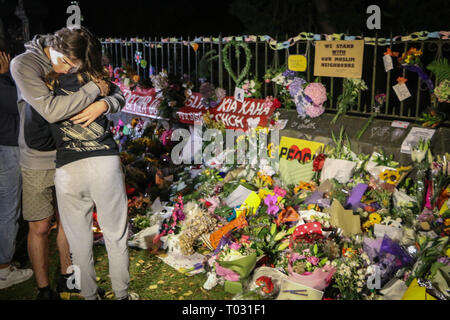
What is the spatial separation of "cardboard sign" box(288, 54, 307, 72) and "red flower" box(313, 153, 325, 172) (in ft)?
4.47

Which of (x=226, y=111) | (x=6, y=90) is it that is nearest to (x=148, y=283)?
(x=6, y=90)

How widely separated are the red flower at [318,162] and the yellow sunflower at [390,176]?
2.33 feet

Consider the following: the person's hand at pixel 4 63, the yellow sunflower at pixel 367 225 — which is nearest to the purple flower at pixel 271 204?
the yellow sunflower at pixel 367 225

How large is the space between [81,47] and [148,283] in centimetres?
221

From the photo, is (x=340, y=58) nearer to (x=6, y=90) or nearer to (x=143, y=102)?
(x=6, y=90)

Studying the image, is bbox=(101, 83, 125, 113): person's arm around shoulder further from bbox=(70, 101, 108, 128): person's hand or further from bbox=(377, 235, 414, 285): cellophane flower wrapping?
bbox=(377, 235, 414, 285): cellophane flower wrapping

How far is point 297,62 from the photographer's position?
5.49 meters

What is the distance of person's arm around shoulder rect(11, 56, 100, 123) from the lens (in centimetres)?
262

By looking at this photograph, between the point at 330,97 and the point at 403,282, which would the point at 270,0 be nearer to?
the point at 330,97

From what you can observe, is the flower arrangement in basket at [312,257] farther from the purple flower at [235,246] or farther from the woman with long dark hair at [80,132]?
the woman with long dark hair at [80,132]

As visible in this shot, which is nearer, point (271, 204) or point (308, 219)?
point (308, 219)

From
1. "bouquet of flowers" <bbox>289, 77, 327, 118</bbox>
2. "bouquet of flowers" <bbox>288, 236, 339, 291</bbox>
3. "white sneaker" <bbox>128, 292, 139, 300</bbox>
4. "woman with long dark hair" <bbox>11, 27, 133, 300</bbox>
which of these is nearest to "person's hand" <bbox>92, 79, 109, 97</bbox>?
"woman with long dark hair" <bbox>11, 27, 133, 300</bbox>

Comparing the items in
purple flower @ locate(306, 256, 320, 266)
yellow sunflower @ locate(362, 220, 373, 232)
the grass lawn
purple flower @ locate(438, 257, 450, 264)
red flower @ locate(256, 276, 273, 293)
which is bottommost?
the grass lawn

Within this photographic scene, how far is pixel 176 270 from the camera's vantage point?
4070 millimetres
